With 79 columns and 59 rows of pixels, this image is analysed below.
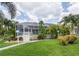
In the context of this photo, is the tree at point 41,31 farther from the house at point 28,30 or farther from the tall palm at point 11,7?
the tall palm at point 11,7

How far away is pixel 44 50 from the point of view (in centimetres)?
669

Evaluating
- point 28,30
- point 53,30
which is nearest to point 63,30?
point 53,30

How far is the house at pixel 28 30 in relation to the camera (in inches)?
263

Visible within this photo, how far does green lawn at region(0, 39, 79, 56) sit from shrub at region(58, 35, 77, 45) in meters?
0.10

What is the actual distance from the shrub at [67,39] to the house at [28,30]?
18.7 inches

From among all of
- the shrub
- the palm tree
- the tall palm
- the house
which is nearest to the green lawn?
the shrub

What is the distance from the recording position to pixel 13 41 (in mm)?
6809

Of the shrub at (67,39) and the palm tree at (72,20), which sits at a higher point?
the palm tree at (72,20)

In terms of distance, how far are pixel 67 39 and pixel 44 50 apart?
24.0 inches

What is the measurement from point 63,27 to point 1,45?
153 cm

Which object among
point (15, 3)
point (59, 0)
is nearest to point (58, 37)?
point (59, 0)

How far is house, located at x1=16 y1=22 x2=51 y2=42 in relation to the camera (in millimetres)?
6688

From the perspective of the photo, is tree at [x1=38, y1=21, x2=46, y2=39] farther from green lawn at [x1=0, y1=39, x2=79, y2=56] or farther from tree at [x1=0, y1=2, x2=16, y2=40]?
tree at [x1=0, y1=2, x2=16, y2=40]

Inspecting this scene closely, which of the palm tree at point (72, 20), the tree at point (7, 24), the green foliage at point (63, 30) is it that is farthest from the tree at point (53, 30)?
the tree at point (7, 24)
